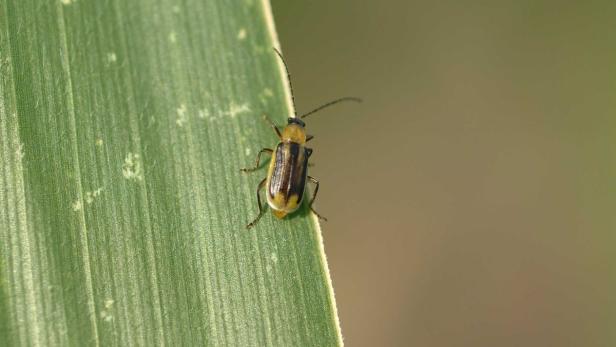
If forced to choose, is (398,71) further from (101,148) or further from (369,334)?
(101,148)

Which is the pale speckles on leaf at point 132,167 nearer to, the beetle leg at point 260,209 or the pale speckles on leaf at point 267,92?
the beetle leg at point 260,209

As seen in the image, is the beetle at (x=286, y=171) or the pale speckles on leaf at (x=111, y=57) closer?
the pale speckles on leaf at (x=111, y=57)

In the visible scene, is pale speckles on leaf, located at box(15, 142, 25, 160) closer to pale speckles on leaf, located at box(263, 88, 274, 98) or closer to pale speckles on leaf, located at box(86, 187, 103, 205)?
pale speckles on leaf, located at box(86, 187, 103, 205)

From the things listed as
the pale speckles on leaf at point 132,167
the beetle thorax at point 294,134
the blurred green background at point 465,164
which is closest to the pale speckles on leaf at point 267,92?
the beetle thorax at point 294,134

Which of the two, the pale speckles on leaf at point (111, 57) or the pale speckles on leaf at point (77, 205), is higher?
the pale speckles on leaf at point (111, 57)

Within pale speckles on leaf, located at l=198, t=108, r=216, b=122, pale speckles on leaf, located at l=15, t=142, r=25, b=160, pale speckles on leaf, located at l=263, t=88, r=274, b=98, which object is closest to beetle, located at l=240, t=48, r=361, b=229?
pale speckles on leaf, located at l=263, t=88, r=274, b=98

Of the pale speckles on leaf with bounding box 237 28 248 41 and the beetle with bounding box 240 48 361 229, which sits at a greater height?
the pale speckles on leaf with bounding box 237 28 248 41

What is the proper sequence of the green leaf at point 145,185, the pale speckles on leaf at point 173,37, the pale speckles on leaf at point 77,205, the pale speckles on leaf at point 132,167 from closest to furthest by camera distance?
the green leaf at point 145,185 < the pale speckles on leaf at point 77,205 < the pale speckles on leaf at point 132,167 < the pale speckles on leaf at point 173,37
